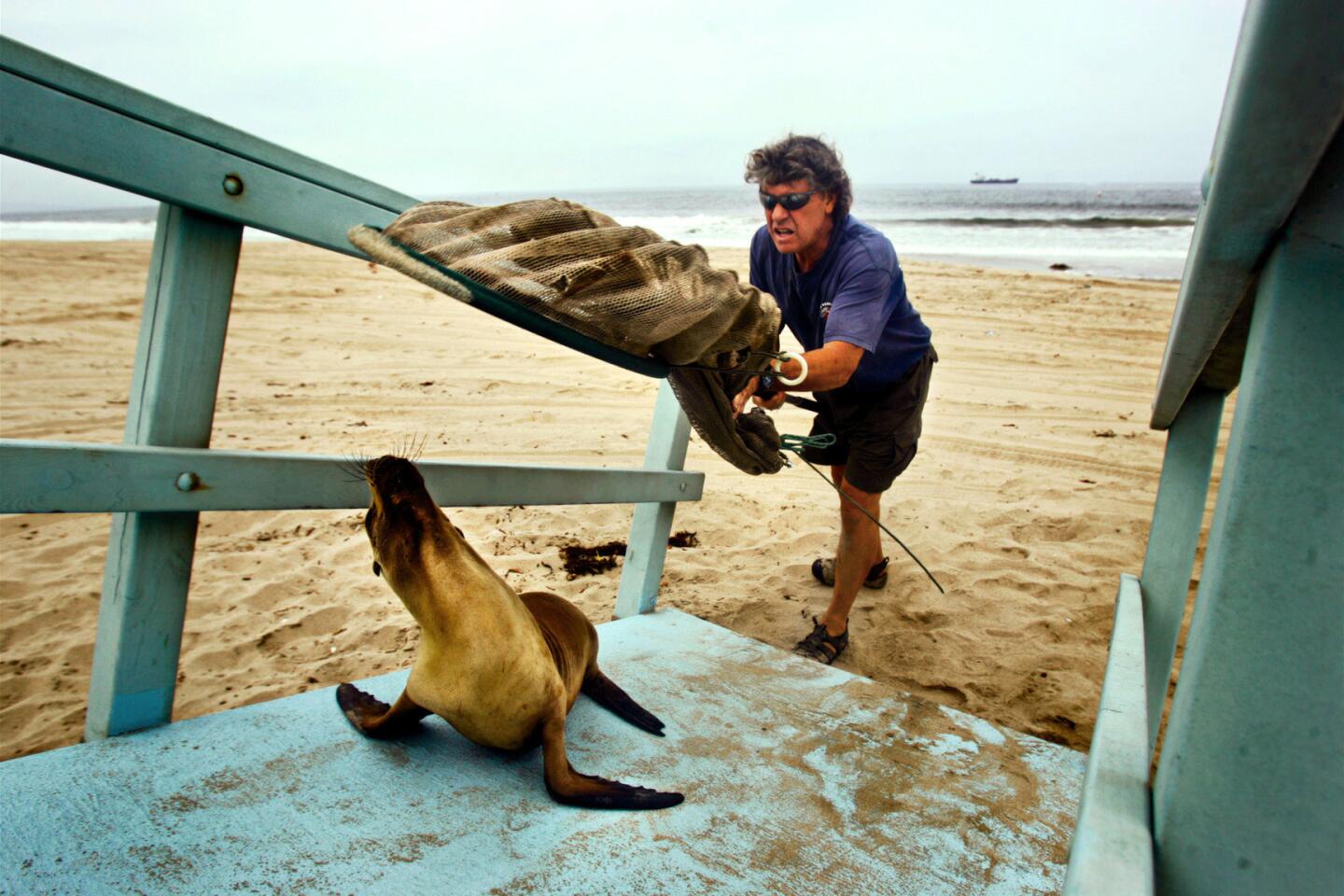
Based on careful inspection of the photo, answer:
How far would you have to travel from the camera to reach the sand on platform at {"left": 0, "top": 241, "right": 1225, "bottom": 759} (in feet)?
10.8

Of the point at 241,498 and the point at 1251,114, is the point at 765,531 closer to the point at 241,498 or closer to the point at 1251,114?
the point at 241,498

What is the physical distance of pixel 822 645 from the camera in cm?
362

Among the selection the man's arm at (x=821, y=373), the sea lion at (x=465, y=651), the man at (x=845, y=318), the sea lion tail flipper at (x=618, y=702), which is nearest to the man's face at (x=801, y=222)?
the man at (x=845, y=318)

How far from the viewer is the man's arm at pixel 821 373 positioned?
2.74m

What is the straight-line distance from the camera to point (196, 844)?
1.48m

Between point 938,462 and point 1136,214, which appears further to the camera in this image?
point 1136,214

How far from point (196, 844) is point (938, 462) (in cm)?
550

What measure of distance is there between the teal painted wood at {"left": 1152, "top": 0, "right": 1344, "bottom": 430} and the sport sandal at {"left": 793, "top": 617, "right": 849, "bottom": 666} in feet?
9.57

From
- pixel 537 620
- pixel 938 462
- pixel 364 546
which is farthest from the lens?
pixel 938 462

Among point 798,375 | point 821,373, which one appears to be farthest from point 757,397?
point 798,375

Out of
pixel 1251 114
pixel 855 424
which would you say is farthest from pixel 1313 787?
pixel 855 424

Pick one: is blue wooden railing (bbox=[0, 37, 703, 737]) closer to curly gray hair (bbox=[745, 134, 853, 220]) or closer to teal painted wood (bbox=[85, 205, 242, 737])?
teal painted wood (bbox=[85, 205, 242, 737])

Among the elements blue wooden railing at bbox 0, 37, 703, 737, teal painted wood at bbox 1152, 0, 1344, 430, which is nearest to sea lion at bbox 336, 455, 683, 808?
blue wooden railing at bbox 0, 37, 703, 737

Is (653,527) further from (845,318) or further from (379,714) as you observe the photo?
(379,714)
